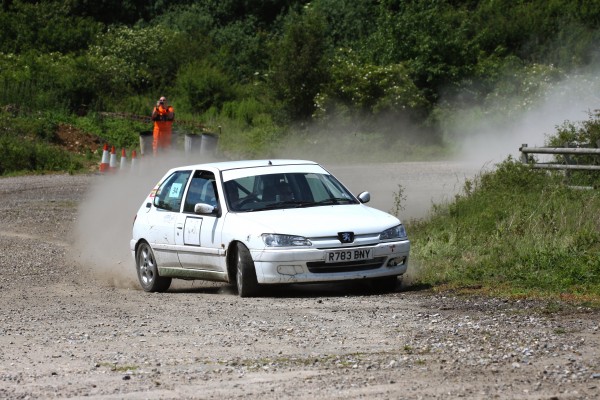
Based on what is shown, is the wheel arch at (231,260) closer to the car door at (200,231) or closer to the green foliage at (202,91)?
the car door at (200,231)

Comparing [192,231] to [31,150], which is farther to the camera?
[31,150]

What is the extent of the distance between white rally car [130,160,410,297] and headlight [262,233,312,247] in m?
0.01

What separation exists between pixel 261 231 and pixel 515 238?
4.68m

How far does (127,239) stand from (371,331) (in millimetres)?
11873

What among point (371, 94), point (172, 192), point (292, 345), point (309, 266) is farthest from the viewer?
point (371, 94)

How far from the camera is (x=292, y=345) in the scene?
362 inches

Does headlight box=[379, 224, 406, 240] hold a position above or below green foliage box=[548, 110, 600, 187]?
below

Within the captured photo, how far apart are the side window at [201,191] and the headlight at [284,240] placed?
55.4 inches

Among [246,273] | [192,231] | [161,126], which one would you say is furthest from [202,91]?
[246,273]

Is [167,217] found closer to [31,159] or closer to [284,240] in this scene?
[284,240]

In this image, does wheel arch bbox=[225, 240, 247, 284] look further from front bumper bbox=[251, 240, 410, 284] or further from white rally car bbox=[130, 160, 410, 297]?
front bumper bbox=[251, 240, 410, 284]

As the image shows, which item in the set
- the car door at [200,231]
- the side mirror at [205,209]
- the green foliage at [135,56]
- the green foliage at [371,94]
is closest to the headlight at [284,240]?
the car door at [200,231]

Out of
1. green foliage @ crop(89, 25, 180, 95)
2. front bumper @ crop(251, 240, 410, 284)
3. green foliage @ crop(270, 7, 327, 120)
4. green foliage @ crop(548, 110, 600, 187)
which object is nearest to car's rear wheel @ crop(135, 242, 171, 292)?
front bumper @ crop(251, 240, 410, 284)

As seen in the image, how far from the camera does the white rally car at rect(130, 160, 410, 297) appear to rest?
12641mm
